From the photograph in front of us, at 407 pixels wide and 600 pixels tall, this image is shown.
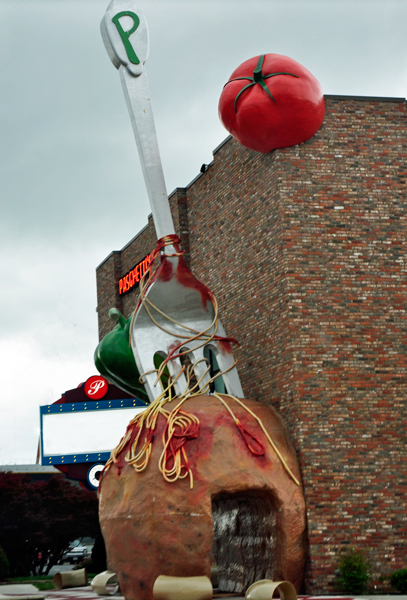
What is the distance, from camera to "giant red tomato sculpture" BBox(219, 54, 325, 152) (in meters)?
16.0

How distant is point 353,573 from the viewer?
13.9m

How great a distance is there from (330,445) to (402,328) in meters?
2.76

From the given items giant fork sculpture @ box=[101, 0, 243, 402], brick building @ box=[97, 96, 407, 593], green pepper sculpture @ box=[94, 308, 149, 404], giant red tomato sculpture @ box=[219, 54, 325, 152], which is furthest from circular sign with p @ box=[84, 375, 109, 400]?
giant red tomato sculpture @ box=[219, 54, 325, 152]

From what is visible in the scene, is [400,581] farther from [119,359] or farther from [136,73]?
[136,73]

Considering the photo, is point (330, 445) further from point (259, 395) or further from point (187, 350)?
point (187, 350)

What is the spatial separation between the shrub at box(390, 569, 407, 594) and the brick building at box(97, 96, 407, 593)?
Result: 239 millimetres

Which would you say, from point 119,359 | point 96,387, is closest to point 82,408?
point 96,387

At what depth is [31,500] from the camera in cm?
3125

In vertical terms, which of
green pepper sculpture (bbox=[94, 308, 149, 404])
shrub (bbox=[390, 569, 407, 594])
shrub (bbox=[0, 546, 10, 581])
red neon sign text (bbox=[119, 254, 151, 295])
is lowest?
shrub (bbox=[390, 569, 407, 594])

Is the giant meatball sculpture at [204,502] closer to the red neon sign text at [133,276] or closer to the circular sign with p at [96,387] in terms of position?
the red neon sign text at [133,276]

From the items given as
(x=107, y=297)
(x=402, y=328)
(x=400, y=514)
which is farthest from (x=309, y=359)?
(x=107, y=297)

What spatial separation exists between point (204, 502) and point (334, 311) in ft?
14.9

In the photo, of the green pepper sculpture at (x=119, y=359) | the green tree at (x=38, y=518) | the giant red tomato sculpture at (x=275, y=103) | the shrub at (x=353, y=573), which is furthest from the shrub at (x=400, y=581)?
the green tree at (x=38, y=518)

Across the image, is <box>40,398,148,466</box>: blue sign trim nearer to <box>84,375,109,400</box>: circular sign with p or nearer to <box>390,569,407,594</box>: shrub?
<box>84,375,109,400</box>: circular sign with p
